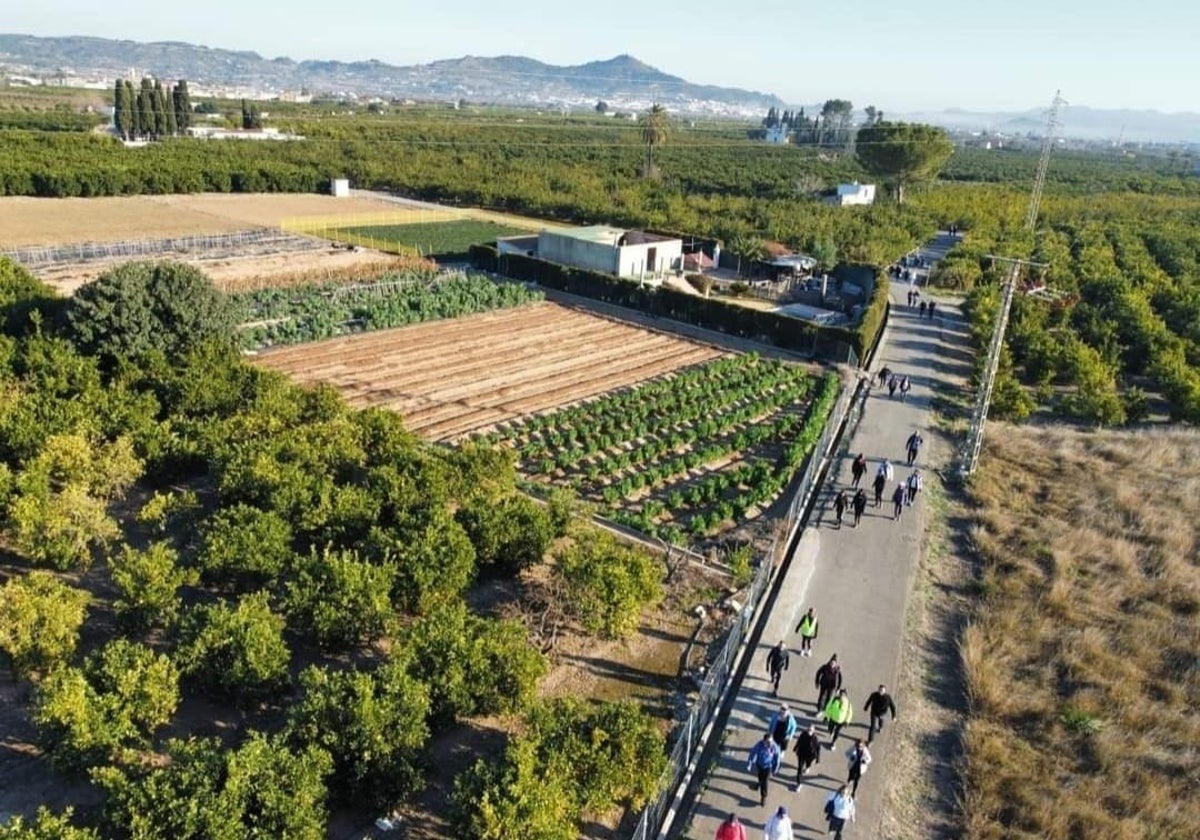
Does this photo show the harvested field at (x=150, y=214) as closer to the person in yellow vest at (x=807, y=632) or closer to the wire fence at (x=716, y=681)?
the wire fence at (x=716, y=681)

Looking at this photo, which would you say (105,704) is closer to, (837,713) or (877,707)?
(837,713)

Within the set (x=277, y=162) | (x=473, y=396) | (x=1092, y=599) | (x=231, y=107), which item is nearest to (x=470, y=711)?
(x=1092, y=599)

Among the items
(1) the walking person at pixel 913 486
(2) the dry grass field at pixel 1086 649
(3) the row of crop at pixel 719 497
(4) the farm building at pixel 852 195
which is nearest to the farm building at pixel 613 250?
(3) the row of crop at pixel 719 497

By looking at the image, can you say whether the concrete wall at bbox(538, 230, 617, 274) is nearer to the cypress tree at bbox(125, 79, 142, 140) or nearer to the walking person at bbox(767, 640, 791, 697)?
the walking person at bbox(767, 640, 791, 697)

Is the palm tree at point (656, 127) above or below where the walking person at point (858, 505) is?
above

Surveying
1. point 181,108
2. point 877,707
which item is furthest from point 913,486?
point 181,108

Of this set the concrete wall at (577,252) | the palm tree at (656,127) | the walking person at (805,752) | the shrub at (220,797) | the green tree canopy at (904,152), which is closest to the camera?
the shrub at (220,797)

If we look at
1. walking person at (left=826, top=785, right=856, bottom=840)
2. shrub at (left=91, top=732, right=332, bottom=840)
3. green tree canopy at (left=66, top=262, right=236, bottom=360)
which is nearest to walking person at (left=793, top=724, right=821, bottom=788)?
walking person at (left=826, top=785, right=856, bottom=840)
